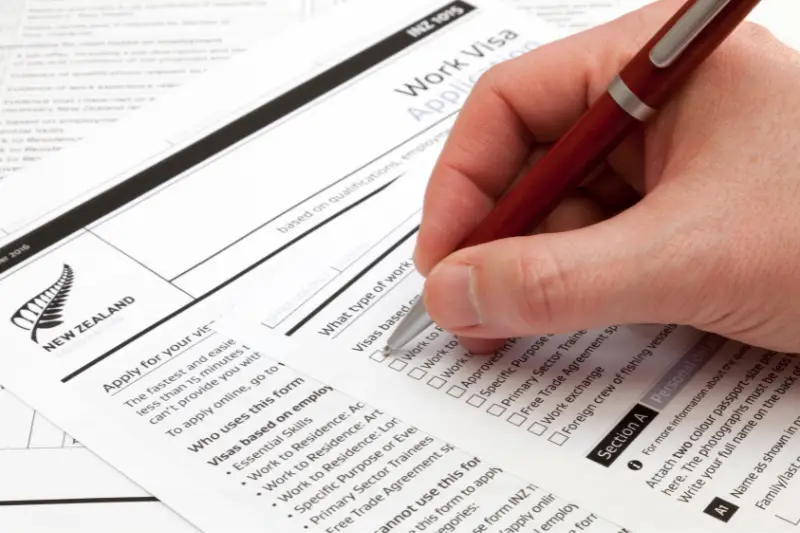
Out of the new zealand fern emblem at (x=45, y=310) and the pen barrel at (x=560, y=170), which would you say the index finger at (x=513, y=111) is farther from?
the new zealand fern emblem at (x=45, y=310)

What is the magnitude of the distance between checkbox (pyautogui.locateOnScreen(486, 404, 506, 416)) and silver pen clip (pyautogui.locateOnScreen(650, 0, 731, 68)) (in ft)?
0.63

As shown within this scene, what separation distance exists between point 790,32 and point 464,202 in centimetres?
37

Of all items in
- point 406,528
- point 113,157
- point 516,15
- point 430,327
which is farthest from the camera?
point 516,15

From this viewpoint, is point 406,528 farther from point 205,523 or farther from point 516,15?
point 516,15

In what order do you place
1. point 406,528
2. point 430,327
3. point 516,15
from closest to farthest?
point 406,528, point 430,327, point 516,15

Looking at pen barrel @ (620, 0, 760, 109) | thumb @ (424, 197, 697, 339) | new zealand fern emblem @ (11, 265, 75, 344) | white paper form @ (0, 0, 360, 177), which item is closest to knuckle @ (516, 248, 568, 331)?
thumb @ (424, 197, 697, 339)

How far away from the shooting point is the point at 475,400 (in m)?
0.50

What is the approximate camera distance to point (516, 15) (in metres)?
0.80

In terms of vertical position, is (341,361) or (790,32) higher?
(790,32)

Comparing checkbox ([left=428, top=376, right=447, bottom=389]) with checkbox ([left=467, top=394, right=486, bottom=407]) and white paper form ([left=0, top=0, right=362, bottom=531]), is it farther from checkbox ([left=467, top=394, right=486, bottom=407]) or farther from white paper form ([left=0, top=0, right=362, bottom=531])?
white paper form ([left=0, top=0, right=362, bottom=531])

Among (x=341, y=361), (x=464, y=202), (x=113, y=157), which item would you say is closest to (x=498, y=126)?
(x=464, y=202)

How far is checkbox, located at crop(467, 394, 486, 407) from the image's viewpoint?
19.4 inches

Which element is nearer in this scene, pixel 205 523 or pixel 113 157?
pixel 205 523

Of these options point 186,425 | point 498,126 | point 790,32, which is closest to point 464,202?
point 498,126
